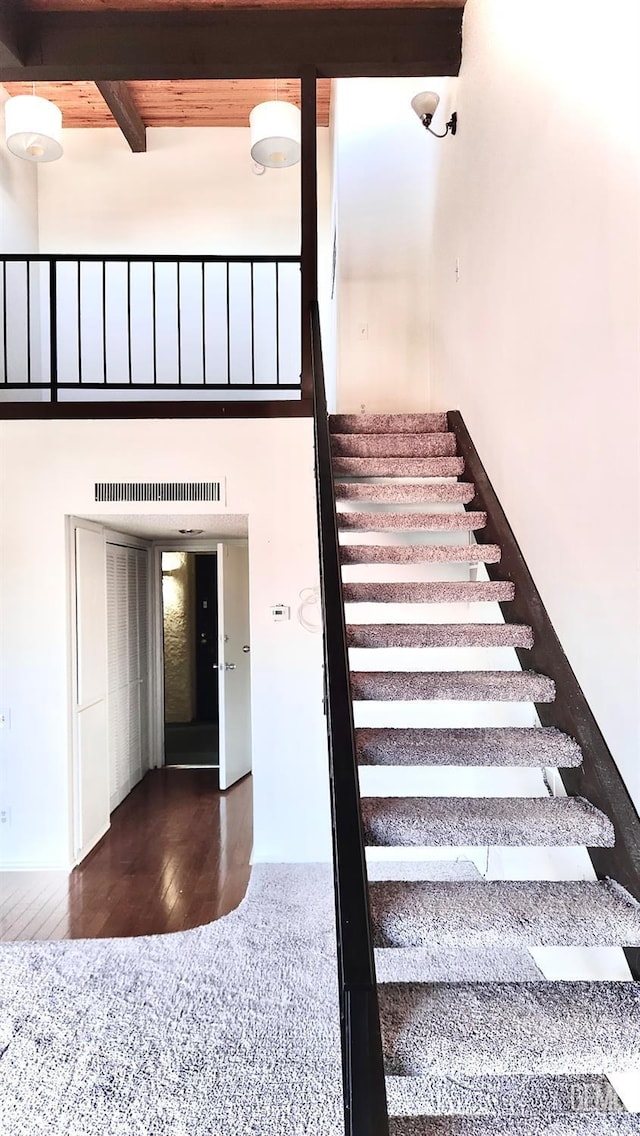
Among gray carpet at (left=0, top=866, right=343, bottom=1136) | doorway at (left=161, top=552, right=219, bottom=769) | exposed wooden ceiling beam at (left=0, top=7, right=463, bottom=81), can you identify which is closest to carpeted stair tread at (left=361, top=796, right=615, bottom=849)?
gray carpet at (left=0, top=866, right=343, bottom=1136)

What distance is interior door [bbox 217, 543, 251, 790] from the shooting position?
504 cm

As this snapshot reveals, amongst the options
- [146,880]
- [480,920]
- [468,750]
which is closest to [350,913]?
[480,920]

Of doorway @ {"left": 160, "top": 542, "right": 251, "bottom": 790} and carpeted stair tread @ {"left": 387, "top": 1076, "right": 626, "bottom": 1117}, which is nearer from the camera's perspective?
carpeted stair tread @ {"left": 387, "top": 1076, "right": 626, "bottom": 1117}

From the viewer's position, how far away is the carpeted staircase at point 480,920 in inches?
53.6

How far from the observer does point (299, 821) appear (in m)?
3.74

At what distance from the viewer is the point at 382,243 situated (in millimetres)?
4543

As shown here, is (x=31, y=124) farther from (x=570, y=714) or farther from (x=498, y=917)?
(x=498, y=917)

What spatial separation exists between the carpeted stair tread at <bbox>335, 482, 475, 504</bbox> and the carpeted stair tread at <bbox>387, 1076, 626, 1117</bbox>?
6.72 ft

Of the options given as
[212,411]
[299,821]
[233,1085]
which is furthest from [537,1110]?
[212,411]

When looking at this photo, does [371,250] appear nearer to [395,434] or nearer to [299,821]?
[395,434]

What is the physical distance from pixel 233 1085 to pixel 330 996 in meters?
0.56

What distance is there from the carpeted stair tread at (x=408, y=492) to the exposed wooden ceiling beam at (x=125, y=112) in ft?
11.6

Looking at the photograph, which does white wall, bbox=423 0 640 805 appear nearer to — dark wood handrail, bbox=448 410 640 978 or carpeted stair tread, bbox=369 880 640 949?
dark wood handrail, bbox=448 410 640 978

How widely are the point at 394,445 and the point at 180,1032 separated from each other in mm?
2663
